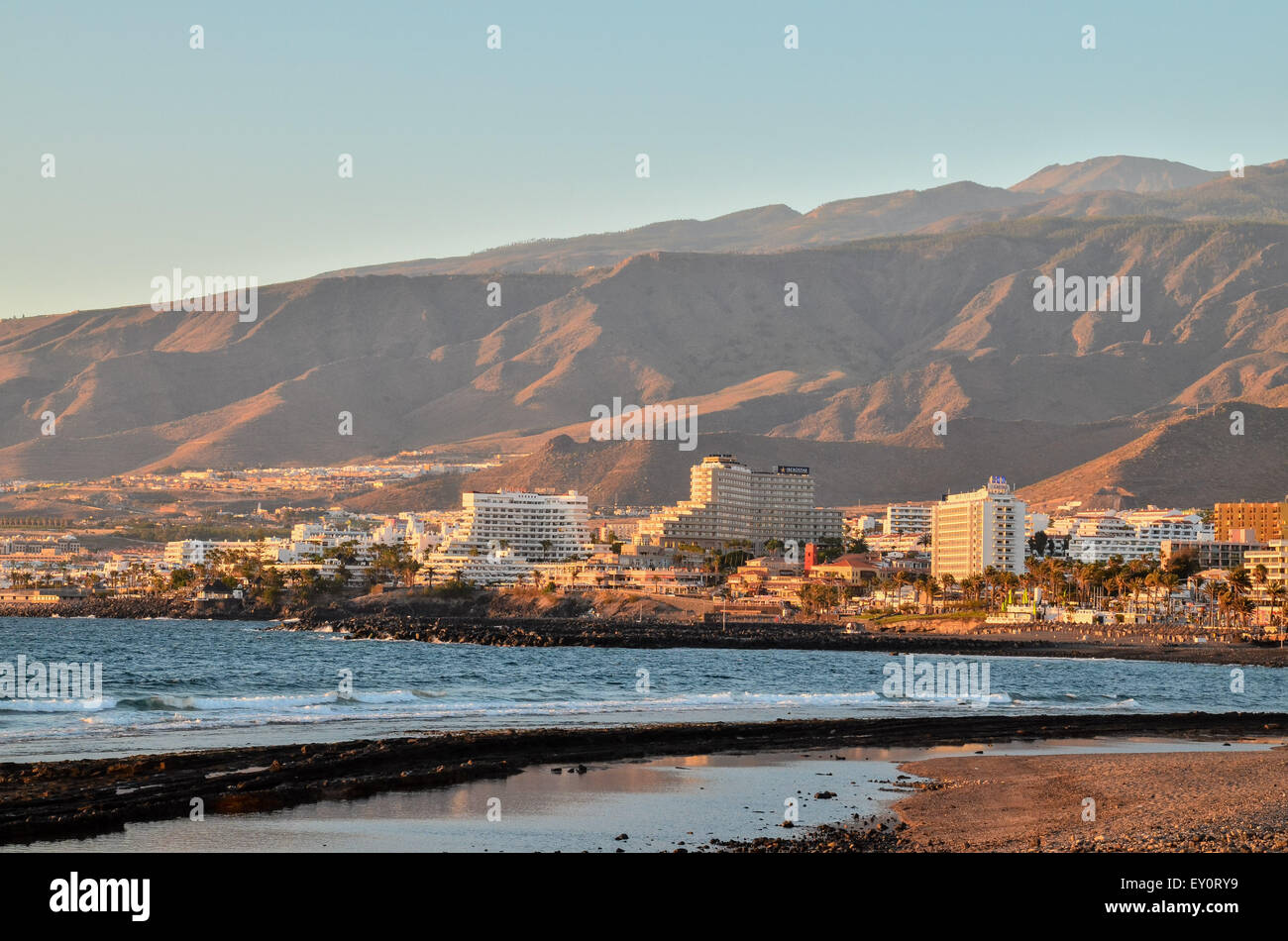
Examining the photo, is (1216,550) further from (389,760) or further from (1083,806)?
(1083,806)

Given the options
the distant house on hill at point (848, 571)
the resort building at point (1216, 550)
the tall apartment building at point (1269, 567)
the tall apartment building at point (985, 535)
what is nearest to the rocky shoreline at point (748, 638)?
the tall apartment building at point (1269, 567)

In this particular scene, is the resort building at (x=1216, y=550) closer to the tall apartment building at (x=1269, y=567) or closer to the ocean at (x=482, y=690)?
the tall apartment building at (x=1269, y=567)

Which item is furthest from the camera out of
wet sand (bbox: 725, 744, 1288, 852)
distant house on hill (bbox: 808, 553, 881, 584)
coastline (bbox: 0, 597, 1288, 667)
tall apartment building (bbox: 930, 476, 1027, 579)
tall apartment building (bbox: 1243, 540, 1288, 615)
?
distant house on hill (bbox: 808, 553, 881, 584)

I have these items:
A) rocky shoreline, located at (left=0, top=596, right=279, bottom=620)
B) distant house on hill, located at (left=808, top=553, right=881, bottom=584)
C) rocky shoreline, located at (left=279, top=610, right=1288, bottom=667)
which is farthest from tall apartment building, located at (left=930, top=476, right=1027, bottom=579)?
rocky shoreline, located at (left=0, top=596, right=279, bottom=620)

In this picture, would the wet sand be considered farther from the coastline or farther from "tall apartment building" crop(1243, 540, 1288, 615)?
"tall apartment building" crop(1243, 540, 1288, 615)

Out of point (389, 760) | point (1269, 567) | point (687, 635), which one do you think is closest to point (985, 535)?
point (1269, 567)
